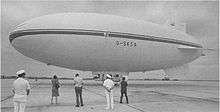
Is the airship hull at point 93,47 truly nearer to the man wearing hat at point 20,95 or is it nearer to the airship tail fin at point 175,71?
the airship tail fin at point 175,71

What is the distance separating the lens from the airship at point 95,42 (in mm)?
24281

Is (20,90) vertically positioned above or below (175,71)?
below

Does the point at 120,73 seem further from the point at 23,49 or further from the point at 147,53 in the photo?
the point at 23,49

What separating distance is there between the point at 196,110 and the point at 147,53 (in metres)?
16.6

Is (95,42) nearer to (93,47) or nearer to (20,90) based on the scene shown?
(93,47)

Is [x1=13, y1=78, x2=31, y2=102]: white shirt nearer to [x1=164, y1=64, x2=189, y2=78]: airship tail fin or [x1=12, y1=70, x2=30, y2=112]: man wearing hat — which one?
[x1=12, y1=70, x2=30, y2=112]: man wearing hat

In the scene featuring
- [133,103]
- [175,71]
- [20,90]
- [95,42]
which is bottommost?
[133,103]

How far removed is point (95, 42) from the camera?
2470 centimetres

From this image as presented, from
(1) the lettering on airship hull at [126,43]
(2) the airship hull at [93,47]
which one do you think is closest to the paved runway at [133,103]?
(2) the airship hull at [93,47]

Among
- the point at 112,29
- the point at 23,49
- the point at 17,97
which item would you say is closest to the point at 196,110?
the point at 17,97

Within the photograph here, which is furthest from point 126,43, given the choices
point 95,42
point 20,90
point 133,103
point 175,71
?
point 20,90

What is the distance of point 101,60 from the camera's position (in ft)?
86.3

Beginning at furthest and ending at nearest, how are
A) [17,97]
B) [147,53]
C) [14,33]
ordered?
1. [147,53]
2. [14,33]
3. [17,97]

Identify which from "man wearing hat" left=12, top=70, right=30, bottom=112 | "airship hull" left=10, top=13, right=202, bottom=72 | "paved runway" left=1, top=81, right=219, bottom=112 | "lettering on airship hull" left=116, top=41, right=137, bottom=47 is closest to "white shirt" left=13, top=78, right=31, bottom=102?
"man wearing hat" left=12, top=70, right=30, bottom=112
